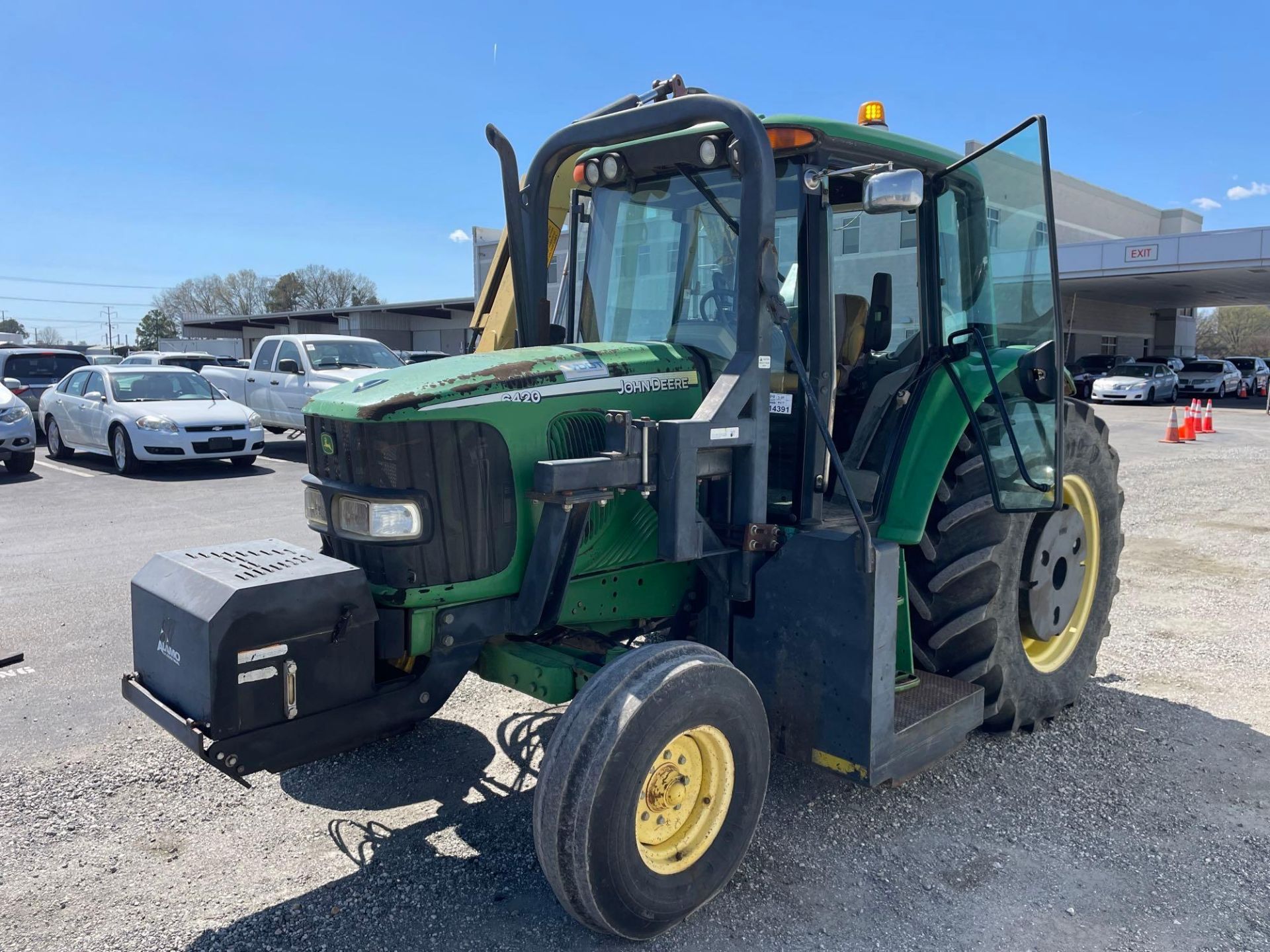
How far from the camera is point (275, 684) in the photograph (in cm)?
283

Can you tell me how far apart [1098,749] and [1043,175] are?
250cm

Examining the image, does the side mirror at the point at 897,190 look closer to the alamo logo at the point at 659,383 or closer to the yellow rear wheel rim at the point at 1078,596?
the alamo logo at the point at 659,383

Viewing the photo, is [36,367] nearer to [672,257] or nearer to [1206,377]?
[672,257]

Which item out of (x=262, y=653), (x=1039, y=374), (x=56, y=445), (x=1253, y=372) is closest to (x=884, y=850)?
(x=1039, y=374)

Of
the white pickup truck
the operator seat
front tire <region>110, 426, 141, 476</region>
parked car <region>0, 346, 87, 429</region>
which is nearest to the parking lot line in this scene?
front tire <region>110, 426, 141, 476</region>

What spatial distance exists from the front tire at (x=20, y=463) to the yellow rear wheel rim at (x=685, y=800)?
1282 centimetres

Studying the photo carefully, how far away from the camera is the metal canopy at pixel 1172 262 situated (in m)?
27.7

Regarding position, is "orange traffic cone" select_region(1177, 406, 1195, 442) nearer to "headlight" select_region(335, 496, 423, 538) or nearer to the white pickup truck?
the white pickup truck

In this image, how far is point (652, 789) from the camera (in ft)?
9.54

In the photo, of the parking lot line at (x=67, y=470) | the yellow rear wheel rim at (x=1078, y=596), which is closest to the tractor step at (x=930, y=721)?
the yellow rear wheel rim at (x=1078, y=596)

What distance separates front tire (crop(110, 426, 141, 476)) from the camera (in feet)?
42.3

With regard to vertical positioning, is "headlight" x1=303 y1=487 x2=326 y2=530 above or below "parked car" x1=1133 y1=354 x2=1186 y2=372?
below

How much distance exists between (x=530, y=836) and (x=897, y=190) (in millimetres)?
2538

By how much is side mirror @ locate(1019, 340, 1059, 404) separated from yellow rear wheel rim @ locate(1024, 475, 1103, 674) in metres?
0.81
